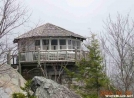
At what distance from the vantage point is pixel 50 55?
82.5ft

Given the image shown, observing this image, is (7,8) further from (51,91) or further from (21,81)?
(21,81)

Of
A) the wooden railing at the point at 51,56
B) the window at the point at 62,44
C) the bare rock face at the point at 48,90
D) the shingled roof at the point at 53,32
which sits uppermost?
the shingled roof at the point at 53,32

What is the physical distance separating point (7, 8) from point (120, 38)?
16.1ft

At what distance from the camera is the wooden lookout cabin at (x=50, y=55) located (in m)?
24.9

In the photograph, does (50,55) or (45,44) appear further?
(45,44)

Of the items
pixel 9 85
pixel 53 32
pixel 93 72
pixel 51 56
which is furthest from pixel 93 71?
pixel 53 32

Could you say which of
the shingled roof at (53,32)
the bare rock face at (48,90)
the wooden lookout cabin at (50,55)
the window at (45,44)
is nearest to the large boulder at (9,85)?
the bare rock face at (48,90)

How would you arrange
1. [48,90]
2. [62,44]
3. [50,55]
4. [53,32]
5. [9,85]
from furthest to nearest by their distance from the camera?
1. [62,44]
2. [53,32]
3. [50,55]
4. [9,85]
5. [48,90]

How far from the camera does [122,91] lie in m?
12.6

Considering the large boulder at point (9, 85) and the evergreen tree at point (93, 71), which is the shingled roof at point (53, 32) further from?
the evergreen tree at point (93, 71)

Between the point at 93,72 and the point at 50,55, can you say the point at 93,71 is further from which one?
the point at 50,55

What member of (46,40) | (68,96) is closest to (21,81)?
(68,96)

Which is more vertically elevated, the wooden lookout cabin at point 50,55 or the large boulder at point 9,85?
the wooden lookout cabin at point 50,55

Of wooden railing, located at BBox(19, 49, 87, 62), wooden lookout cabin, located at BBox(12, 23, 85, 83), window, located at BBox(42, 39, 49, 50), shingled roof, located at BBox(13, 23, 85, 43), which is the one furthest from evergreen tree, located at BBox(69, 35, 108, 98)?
window, located at BBox(42, 39, 49, 50)
